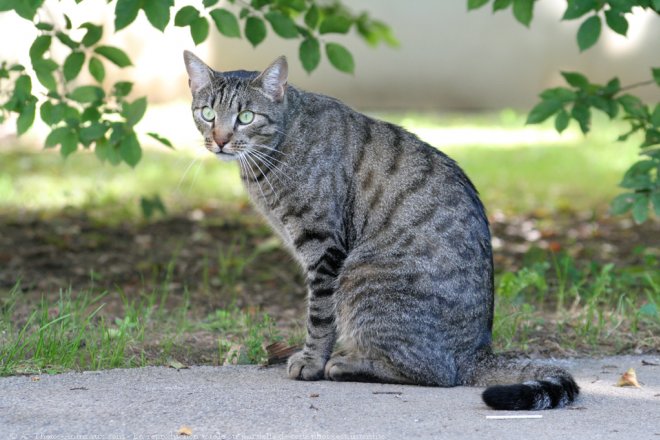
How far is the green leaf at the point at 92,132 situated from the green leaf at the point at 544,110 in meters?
2.36

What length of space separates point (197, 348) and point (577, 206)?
17.3 ft

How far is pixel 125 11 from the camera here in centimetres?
441

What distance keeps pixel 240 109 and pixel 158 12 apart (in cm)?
60

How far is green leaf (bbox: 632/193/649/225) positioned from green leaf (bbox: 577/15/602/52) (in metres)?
0.94

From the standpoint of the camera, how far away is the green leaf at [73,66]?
4.91 metres

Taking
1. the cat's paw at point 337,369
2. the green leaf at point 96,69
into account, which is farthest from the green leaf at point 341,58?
the cat's paw at point 337,369

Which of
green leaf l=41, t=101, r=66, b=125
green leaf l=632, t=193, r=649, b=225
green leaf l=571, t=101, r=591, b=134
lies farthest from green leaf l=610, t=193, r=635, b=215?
green leaf l=41, t=101, r=66, b=125

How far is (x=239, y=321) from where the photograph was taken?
16.3ft

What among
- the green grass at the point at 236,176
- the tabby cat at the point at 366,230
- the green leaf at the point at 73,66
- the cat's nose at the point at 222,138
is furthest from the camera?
the green grass at the point at 236,176

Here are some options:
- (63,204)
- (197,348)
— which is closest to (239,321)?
(197,348)

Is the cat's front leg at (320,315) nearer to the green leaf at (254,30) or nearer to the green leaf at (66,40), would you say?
the green leaf at (254,30)

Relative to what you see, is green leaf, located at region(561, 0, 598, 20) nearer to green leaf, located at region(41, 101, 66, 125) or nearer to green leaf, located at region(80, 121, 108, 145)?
green leaf, located at region(80, 121, 108, 145)

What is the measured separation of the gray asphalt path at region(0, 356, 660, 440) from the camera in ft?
10.7

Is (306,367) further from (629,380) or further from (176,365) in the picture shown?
(629,380)
